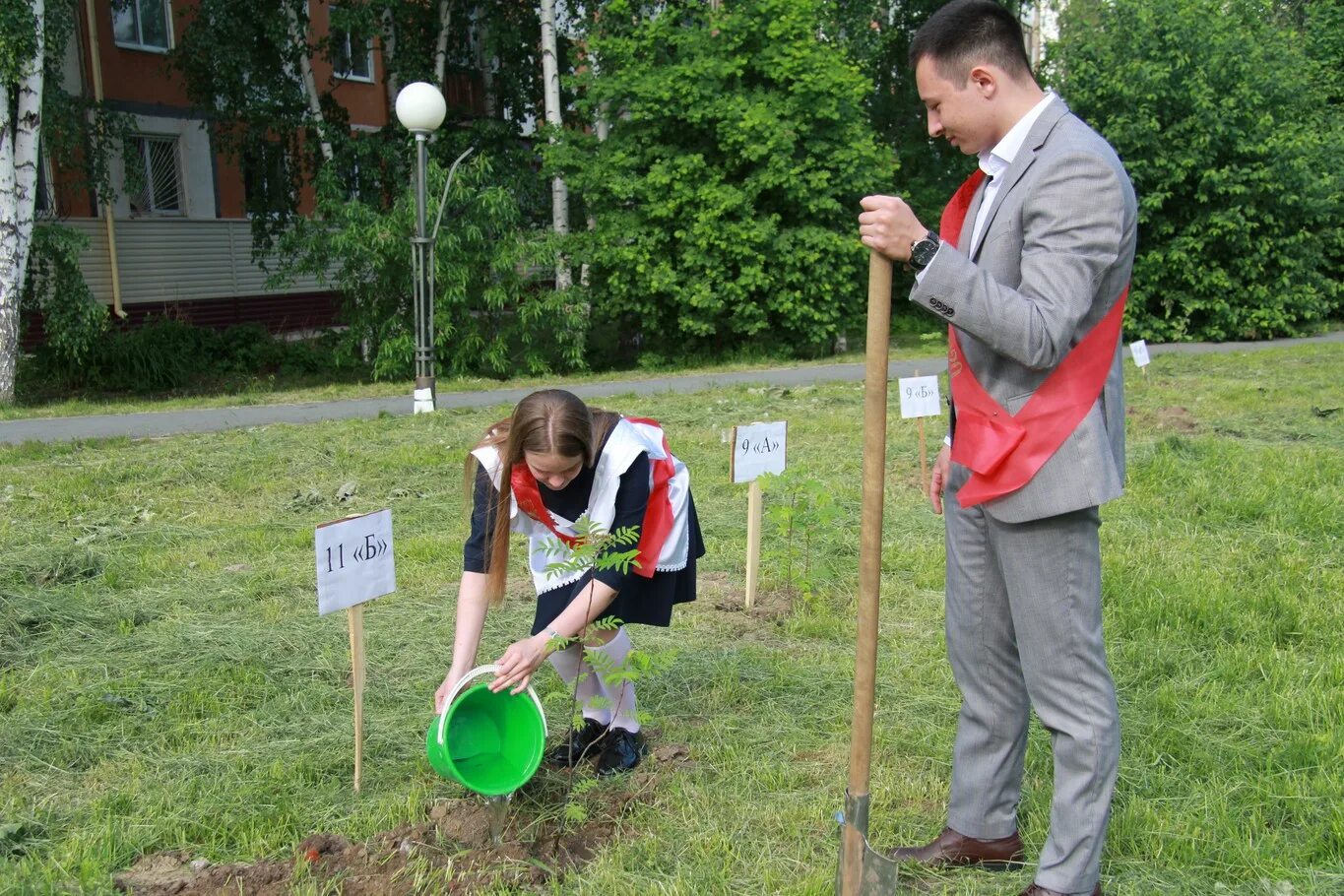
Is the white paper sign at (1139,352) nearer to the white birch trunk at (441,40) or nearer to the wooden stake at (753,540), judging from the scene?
the wooden stake at (753,540)

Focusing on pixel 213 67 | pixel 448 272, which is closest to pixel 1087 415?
pixel 448 272

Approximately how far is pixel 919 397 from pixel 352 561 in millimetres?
3922

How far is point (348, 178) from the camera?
18281mm

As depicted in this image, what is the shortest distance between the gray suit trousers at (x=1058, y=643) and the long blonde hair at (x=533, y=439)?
3.19ft

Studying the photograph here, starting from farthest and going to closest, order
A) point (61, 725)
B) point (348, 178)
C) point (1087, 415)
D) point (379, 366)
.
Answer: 1. point (348, 178)
2. point (379, 366)
3. point (61, 725)
4. point (1087, 415)

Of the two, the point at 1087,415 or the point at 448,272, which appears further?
the point at 448,272

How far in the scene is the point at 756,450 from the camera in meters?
5.02

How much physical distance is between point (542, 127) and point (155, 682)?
14.3m

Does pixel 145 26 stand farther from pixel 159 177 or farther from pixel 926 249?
pixel 926 249

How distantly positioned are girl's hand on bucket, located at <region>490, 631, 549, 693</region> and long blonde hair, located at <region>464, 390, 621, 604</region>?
10.1 inches

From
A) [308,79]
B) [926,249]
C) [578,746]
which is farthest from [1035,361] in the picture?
[308,79]

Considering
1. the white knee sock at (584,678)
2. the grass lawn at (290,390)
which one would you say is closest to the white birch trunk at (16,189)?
the grass lawn at (290,390)

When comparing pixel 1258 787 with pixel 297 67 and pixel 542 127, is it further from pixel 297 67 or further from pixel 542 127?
pixel 297 67

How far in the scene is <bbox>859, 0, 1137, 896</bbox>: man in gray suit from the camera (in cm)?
215
